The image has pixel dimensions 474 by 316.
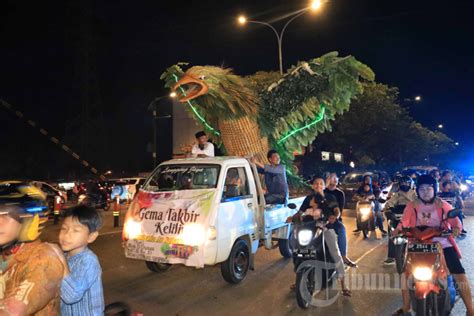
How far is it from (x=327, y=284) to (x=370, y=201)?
5.41 meters

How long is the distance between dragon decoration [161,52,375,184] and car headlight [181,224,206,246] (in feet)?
10.1

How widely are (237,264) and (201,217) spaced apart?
116cm

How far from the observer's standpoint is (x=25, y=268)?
209 cm

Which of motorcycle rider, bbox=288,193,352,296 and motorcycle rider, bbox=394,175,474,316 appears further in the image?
motorcycle rider, bbox=288,193,352,296

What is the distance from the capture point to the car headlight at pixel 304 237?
532 centimetres

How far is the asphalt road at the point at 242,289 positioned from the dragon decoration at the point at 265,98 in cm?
270

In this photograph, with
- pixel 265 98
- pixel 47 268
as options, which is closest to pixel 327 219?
pixel 265 98

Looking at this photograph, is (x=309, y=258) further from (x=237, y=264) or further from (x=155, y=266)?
(x=155, y=266)

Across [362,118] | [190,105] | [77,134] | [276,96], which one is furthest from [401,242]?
[77,134]

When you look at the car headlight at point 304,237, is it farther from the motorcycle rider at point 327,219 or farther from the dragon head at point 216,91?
the dragon head at point 216,91

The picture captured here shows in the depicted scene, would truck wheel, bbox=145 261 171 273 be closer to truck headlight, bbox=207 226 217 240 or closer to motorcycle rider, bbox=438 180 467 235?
truck headlight, bbox=207 226 217 240

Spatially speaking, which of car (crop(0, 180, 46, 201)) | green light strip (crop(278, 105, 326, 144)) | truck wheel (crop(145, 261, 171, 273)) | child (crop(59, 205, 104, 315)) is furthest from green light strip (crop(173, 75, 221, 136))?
child (crop(59, 205, 104, 315))

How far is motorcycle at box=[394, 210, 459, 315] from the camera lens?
162 inches

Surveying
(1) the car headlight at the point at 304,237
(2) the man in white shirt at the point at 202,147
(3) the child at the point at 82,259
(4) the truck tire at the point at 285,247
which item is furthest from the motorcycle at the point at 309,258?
(2) the man in white shirt at the point at 202,147
